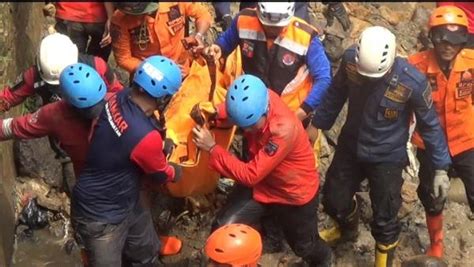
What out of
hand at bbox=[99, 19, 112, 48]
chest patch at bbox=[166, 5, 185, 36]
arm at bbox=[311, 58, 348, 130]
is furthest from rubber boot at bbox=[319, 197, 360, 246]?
hand at bbox=[99, 19, 112, 48]

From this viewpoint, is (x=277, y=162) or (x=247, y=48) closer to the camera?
(x=277, y=162)

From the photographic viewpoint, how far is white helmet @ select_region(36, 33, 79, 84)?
612cm

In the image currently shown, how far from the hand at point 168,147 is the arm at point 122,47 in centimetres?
94

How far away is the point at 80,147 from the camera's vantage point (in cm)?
586

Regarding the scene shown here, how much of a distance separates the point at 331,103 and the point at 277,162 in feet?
3.15

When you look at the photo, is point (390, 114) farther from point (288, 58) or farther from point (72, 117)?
point (72, 117)

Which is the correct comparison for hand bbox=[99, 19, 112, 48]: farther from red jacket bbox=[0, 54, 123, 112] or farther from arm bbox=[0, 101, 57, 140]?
arm bbox=[0, 101, 57, 140]

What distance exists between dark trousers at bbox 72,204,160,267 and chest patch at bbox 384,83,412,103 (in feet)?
6.51

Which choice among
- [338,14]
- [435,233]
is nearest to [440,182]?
[435,233]

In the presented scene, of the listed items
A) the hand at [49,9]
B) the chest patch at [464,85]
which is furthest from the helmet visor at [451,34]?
the hand at [49,9]

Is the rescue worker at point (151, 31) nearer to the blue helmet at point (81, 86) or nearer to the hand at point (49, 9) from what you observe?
the blue helmet at point (81, 86)

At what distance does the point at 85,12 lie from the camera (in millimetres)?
7652

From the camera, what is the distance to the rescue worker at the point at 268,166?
18.9ft

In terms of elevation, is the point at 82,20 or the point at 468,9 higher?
the point at 468,9
